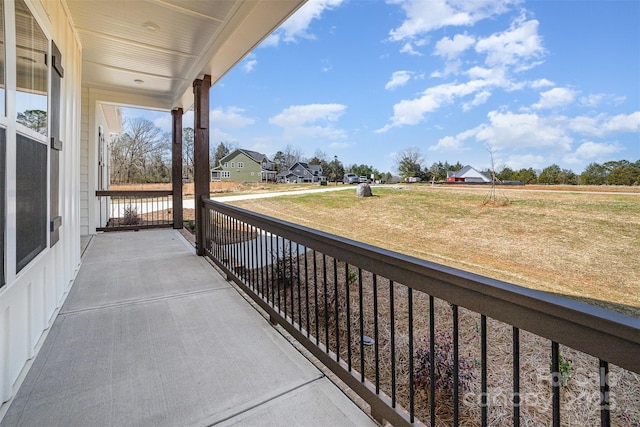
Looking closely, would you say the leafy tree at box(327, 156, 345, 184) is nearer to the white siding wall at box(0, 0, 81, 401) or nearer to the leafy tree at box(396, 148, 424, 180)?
the leafy tree at box(396, 148, 424, 180)

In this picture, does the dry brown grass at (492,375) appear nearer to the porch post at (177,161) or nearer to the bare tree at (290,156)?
the porch post at (177,161)

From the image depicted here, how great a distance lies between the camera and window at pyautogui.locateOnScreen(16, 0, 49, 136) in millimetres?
1642

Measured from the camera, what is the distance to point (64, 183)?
2797 mm

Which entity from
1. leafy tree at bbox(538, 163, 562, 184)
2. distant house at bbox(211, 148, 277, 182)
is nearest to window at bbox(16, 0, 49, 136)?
leafy tree at bbox(538, 163, 562, 184)

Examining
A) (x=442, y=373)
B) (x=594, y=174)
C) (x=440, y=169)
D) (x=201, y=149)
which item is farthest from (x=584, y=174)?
(x=440, y=169)

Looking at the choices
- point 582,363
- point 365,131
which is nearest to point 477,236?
point 582,363

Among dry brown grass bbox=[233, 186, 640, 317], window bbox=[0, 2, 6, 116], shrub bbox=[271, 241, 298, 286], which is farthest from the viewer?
dry brown grass bbox=[233, 186, 640, 317]

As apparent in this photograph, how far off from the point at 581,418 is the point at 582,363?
0.71m

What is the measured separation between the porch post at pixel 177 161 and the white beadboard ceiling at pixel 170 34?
1.43 meters

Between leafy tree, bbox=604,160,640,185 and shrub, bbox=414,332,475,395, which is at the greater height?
leafy tree, bbox=604,160,640,185

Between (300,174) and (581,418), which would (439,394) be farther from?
(300,174)

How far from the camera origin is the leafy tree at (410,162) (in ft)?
84.7

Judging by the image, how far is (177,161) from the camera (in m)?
6.61

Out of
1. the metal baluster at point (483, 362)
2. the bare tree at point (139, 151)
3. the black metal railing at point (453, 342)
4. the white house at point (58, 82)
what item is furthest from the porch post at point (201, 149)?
the bare tree at point (139, 151)
